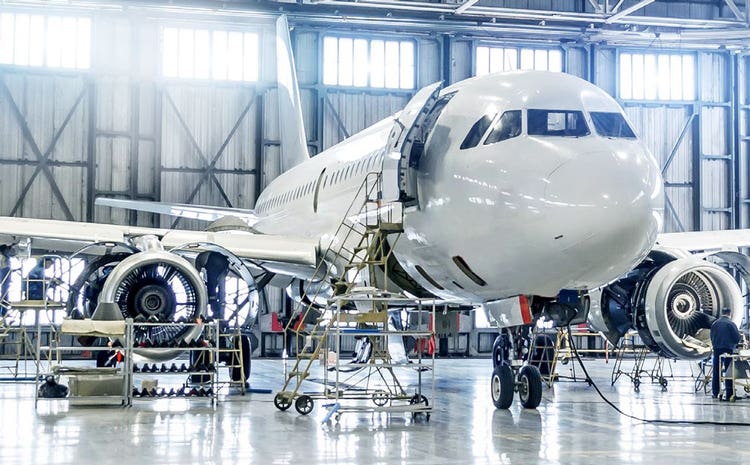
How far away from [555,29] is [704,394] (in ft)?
48.5

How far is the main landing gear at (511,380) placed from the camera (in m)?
12.2

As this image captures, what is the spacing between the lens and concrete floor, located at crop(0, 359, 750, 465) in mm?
8336

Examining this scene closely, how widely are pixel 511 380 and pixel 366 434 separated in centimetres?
296

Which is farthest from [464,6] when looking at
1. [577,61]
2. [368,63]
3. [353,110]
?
[577,61]

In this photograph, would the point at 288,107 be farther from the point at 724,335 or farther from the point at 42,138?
the point at 724,335

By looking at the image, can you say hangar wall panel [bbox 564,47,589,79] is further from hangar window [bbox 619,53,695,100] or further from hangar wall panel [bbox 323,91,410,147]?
hangar wall panel [bbox 323,91,410,147]

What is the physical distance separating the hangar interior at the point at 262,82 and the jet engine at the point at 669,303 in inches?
422

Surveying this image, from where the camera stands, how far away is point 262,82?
93.2ft

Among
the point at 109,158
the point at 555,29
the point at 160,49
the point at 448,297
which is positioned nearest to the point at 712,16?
the point at 555,29

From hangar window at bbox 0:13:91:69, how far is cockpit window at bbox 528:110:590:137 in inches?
767

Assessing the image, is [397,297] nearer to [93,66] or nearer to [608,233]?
[608,233]

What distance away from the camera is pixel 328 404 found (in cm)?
1251

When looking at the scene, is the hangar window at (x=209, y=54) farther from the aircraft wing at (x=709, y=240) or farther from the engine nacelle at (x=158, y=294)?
the aircraft wing at (x=709, y=240)

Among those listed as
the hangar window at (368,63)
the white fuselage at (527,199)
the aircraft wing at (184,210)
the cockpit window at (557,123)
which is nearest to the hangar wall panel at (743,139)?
the hangar window at (368,63)
